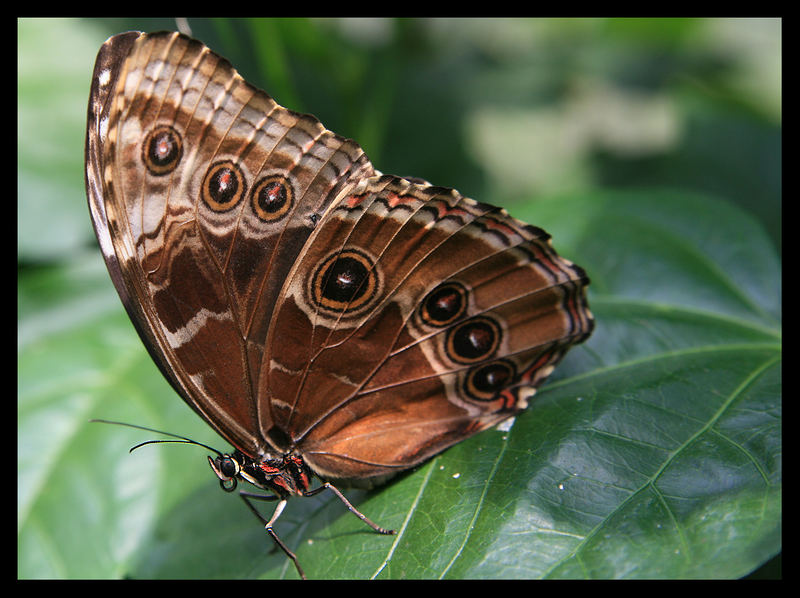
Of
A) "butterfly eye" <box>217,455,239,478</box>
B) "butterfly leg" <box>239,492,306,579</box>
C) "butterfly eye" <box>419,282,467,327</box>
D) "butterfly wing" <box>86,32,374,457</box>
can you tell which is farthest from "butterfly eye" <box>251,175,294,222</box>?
"butterfly leg" <box>239,492,306,579</box>

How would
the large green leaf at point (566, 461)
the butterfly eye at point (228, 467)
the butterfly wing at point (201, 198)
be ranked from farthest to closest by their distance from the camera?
the butterfly eye at point (228, 467) < the butterfly wing at point (201, 198) < the large green leaf at point (566, 461)

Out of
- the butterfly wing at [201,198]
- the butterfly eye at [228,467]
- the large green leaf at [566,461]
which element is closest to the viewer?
the large green leaf at [566,461]

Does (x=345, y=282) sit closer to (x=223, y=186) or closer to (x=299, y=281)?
(x=299, y=281)

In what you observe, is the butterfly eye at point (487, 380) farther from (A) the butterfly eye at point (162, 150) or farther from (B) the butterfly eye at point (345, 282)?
(A) the butterfly eye at point (162, 150)

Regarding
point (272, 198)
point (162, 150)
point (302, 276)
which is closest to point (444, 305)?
point (302, 276)

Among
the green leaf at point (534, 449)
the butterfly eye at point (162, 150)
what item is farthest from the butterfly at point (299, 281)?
the green leaf at point (534, 449)

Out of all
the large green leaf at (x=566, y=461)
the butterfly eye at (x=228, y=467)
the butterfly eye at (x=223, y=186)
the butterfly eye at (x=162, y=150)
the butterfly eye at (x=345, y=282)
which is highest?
the butterfly eye at (x=162, y=150)

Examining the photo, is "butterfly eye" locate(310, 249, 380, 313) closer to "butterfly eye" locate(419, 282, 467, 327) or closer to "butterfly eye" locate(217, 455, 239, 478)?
"butterfly eye" locate(419, 282, 467, 327)
